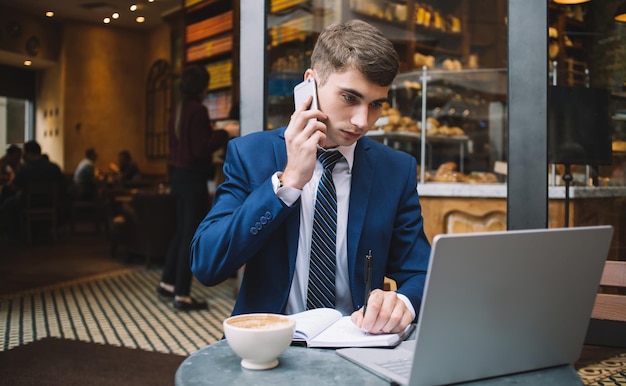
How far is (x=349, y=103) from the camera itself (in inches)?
53.4

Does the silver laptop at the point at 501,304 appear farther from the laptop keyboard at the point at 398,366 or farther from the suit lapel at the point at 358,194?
the suit lapel at the point at 358,194

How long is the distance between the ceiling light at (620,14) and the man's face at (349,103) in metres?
2.90

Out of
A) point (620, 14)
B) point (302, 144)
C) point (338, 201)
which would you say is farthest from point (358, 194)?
point (620, 14)

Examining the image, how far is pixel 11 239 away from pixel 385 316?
30.4 feet

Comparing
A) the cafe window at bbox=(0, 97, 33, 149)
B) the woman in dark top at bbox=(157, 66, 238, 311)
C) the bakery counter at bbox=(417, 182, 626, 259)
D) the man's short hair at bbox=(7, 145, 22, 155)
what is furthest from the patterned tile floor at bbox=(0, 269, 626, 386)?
the cafe window at bbox=(0, 97, 33, 149)

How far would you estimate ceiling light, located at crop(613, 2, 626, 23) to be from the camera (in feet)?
11.7

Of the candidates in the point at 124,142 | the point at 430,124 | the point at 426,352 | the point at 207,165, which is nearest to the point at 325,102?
the point at 426,352

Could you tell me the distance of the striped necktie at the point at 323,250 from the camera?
1412mm

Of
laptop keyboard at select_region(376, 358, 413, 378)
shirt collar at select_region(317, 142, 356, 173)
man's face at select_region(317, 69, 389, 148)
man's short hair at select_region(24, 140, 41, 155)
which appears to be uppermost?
man's short hair at select_region(24, 140, 41, 155)

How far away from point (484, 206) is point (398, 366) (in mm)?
2972

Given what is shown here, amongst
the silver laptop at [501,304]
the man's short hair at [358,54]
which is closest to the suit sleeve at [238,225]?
the man's short hair at [358,54]

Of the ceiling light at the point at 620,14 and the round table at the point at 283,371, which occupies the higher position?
the ceiling light at the point at 620,14

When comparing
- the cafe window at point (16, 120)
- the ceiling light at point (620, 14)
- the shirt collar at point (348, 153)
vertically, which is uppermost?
the cafe window at point (16, 120)

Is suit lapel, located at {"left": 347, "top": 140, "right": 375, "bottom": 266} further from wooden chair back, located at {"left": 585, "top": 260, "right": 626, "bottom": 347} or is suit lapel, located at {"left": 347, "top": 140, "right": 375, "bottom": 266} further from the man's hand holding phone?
wooden chair back, located at {"left": 585, "top": 260, "right": 626, "bottom": 347}
